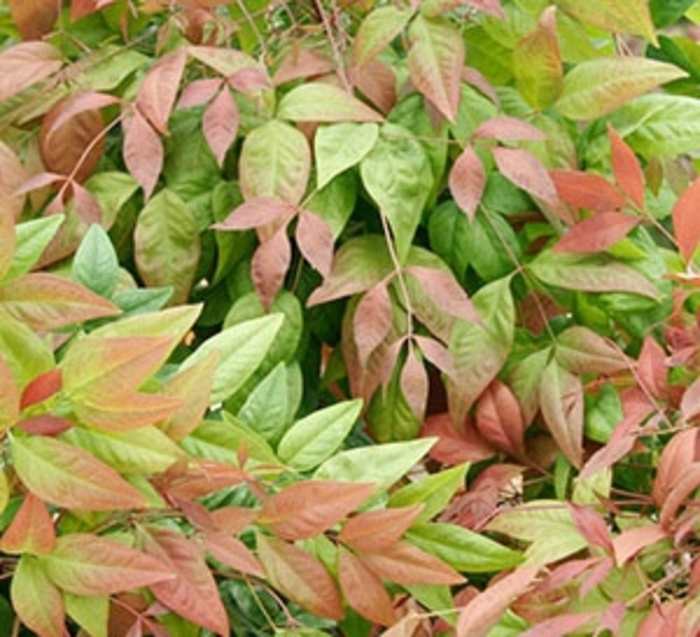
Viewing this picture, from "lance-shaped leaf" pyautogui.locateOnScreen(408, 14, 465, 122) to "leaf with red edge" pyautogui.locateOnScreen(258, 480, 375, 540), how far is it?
0.29 m

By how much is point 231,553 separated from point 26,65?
1.40 ft

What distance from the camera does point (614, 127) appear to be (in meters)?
1.12

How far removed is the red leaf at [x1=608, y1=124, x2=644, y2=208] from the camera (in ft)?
3.34

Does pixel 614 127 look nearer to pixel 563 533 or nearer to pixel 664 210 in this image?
pixel 664 210

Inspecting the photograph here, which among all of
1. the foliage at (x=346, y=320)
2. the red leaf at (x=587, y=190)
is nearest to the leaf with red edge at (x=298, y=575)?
the foliage at (x=346, y=320)

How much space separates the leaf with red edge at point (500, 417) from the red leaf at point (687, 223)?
0.17 meters

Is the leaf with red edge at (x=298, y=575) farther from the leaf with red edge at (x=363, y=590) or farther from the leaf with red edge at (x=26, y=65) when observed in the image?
the leaf with red edge at (x=26, y=65)

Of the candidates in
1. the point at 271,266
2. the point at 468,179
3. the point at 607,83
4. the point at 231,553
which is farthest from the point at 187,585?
the point at 607,83

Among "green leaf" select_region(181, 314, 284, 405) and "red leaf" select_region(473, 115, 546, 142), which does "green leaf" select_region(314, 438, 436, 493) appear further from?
"red leaf" select_region(473, 115, 546, 142)

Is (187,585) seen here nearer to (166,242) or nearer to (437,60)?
(166,242)

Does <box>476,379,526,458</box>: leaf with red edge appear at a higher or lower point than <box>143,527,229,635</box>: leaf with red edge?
lower

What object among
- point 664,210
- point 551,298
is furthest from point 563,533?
point 664,210

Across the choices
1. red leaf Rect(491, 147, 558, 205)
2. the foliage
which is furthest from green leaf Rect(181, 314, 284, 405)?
red leaf Rect(491, 147, 558, 205)

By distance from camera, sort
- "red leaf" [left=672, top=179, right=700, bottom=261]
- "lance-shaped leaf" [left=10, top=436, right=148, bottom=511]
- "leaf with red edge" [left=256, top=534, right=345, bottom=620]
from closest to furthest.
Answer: "lance-shaped leaf" [left=10, top=436, right=148, bottom=511], "leaf with red edge" [left=256, top=534, right=345, bottom=620], "red leaf" [left=672, top=179, right=700, bottom=261]
